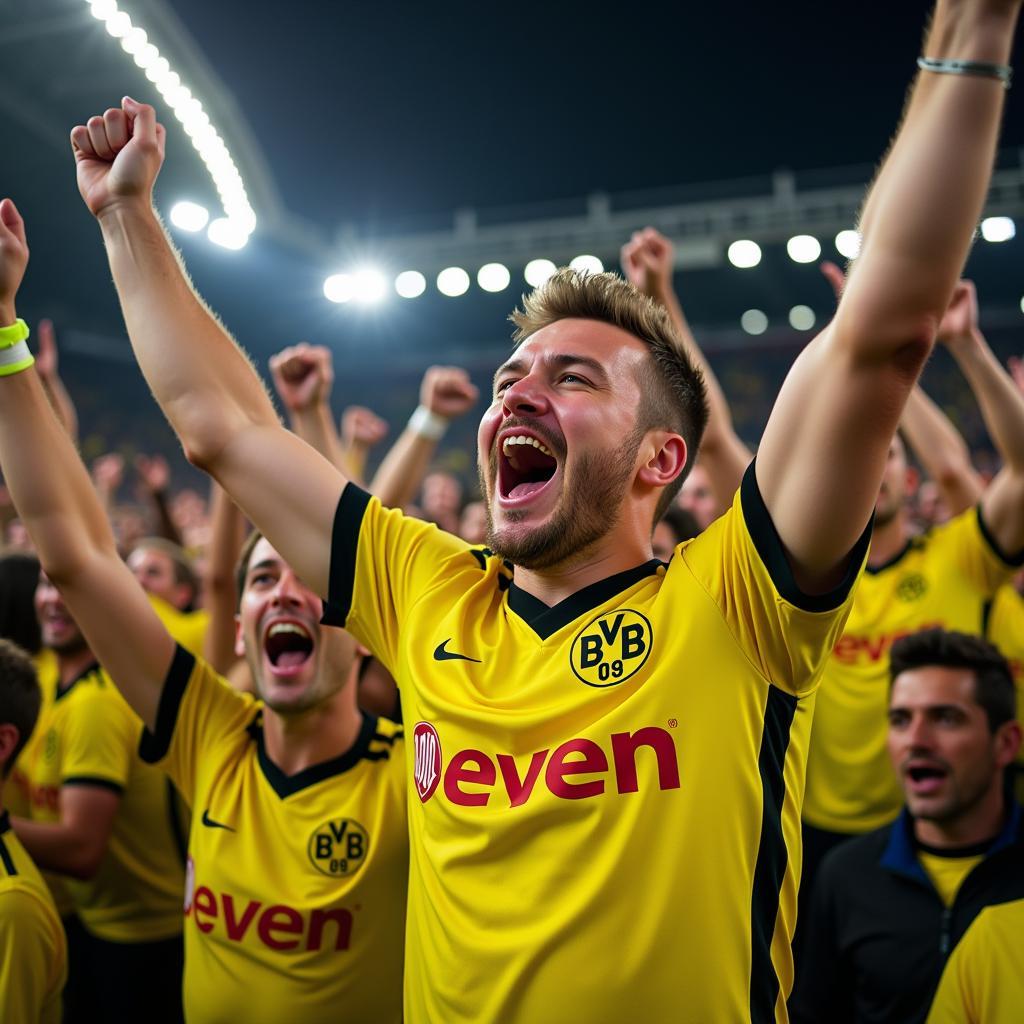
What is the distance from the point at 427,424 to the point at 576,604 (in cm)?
166

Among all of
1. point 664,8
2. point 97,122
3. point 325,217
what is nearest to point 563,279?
point 97,122

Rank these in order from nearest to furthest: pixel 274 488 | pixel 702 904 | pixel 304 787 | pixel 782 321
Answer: pixel 702 904 → pixel 274 488 → pixel 304 787 → pixel 782 321

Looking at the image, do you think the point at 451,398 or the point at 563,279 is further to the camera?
the point at 451,398

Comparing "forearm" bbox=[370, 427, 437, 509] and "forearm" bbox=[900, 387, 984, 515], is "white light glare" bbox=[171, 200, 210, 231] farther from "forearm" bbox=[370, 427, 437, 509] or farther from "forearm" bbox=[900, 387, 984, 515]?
"forearm" bbox=[900, 387, 984, 515]

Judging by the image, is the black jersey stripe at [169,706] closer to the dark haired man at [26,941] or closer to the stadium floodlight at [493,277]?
the dark haired man at [26,941]

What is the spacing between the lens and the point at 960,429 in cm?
1587

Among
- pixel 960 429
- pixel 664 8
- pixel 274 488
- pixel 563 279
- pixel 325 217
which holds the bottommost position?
pixel 274 488

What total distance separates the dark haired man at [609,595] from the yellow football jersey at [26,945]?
3.03 ft

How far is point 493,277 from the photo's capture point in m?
14.9

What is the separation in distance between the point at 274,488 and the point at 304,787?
82cm

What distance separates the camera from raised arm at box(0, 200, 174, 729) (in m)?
1.92

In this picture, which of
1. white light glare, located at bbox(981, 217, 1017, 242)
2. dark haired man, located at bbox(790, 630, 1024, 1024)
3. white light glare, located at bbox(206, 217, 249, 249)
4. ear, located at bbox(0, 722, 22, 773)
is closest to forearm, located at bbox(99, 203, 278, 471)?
ear, located at bbox(0, 722, 22, 773)

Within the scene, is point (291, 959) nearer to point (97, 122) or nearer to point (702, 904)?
point (702, 904)

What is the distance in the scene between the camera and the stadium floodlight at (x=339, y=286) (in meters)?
15.7
